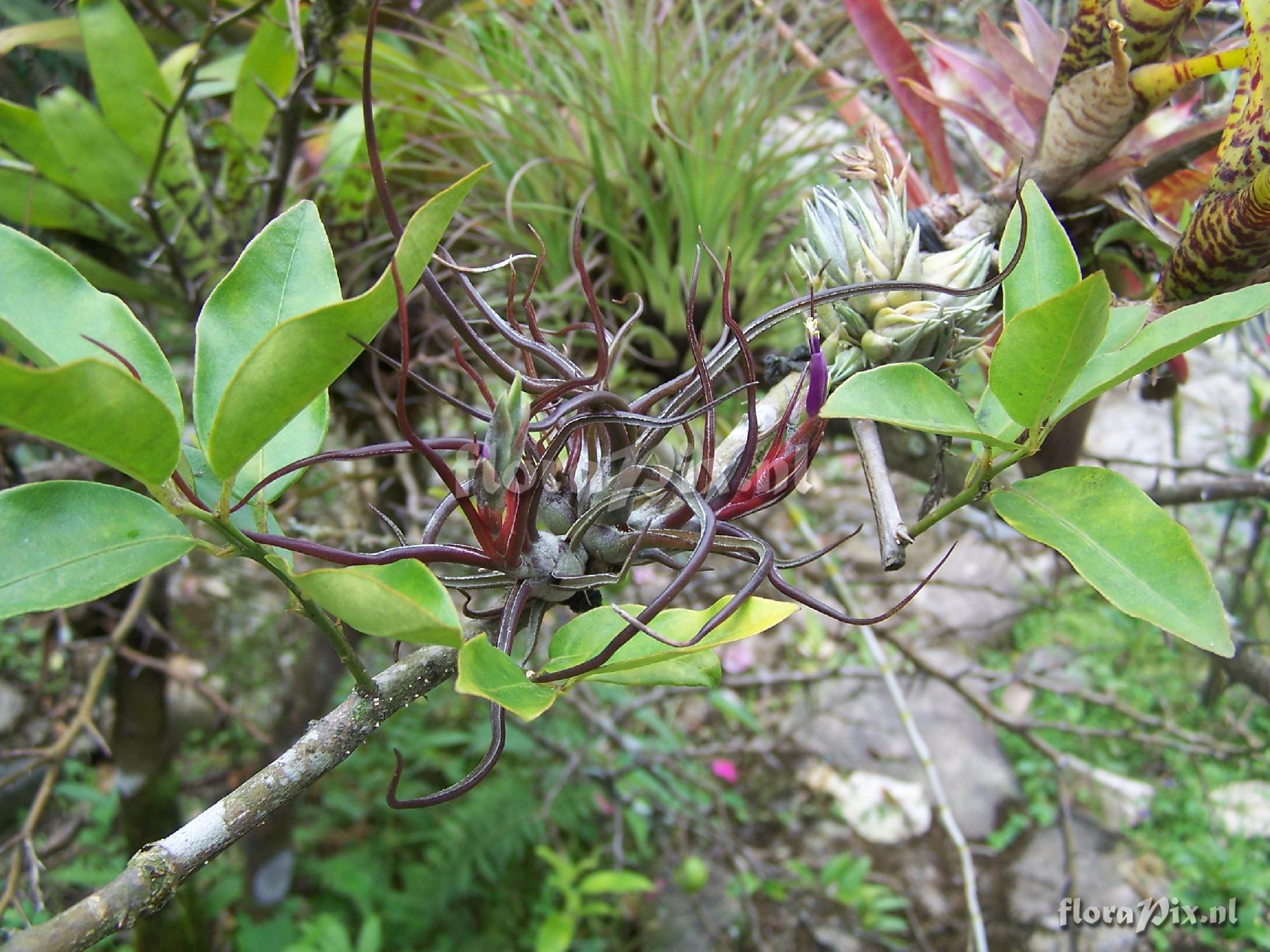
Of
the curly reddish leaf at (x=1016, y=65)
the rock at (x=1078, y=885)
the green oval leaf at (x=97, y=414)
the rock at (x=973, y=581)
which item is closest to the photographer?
the green oval leaf at (x=97, y=414)

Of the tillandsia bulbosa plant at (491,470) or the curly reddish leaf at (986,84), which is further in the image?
the curly reddish leaf at (986,84)

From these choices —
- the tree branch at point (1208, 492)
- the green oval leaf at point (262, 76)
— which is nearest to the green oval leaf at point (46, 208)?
the green oval leaf at point (262, 76)

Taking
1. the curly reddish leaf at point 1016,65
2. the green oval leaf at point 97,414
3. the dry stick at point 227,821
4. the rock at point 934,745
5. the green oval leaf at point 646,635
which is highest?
the curly reddish leaf at point 1016,65

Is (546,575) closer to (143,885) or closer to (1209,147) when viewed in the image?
(143,885)

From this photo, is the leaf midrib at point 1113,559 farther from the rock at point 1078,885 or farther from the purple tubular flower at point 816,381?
the rock at point 1078,885

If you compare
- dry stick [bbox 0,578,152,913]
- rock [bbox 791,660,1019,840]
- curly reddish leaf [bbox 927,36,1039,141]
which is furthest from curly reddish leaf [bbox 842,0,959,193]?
rock [bbox 791,660,1019,840]

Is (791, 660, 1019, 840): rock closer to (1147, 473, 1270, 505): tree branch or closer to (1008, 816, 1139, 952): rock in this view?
(1008, 816, 1139, 952): rock
